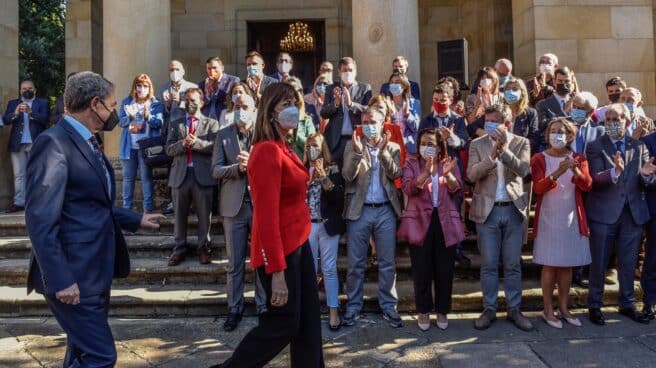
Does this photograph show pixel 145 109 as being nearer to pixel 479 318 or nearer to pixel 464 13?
pixel 479 318

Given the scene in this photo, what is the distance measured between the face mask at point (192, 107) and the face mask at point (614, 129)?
4641 millimetres

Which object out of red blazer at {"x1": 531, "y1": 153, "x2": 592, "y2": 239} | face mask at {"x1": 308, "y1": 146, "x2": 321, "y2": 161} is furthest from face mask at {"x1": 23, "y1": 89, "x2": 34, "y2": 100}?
red blazer at {"x1": 531, "y1": 153, "x2": 592, "y2": 239}

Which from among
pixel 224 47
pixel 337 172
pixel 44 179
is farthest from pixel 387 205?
pixel 224 47

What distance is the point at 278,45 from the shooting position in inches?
566

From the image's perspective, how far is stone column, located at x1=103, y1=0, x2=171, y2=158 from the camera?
942 cm

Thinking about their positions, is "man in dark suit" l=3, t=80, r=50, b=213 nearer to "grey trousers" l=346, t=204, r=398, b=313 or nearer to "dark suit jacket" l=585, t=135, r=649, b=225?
"grey trousers" l=346, t=204, r=398, b=313

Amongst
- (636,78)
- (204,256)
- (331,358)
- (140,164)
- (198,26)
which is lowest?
(331,358)

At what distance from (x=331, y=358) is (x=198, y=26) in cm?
1062

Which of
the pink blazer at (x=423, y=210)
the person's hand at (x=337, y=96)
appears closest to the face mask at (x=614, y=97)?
the pink blazer at (x=423, y=210)

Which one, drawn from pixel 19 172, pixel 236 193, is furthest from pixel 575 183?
pixel 19 172

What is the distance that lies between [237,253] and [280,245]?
263cm

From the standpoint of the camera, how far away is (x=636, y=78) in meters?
9.92

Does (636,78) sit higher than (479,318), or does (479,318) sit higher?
(636,78)

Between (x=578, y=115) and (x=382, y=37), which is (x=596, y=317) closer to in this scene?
(x=578, y=115)
